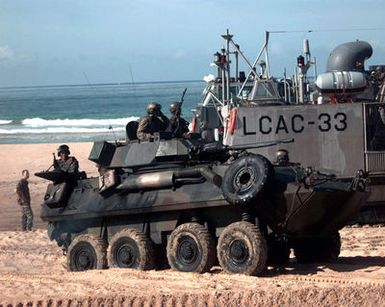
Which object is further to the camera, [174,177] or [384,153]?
[384,153]

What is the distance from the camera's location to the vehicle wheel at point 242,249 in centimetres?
1282

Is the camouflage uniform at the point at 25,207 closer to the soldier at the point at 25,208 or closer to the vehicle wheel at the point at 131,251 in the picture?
the soldier at the point at 25,208

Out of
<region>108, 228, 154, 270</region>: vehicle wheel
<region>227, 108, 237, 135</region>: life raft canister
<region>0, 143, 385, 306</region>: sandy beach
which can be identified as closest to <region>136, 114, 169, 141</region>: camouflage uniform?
<region>108, 228, 154, 270</region>: vehicle wheel

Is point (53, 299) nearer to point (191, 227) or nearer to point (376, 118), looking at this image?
point (191, 227)

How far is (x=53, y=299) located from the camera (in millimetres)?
11742

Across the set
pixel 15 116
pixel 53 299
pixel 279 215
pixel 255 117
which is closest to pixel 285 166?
pixel 279 215

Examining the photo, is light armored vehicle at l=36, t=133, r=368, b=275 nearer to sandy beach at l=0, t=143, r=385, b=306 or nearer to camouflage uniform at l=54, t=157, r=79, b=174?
camouflage uniform at l=54, t=157, r=79, b=174

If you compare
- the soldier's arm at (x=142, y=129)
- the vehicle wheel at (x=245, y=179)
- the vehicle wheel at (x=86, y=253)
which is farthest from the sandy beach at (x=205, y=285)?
the soldier's arm at (x=142, y=129)

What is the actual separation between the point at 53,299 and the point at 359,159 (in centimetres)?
818

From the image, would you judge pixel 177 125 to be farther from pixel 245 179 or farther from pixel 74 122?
pixel 74 122

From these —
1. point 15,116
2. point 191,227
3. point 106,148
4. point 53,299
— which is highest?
point 15,116

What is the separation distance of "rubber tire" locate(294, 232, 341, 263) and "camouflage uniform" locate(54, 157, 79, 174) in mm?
3440

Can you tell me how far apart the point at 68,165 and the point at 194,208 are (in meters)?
2.74

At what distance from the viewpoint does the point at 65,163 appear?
1562cm
